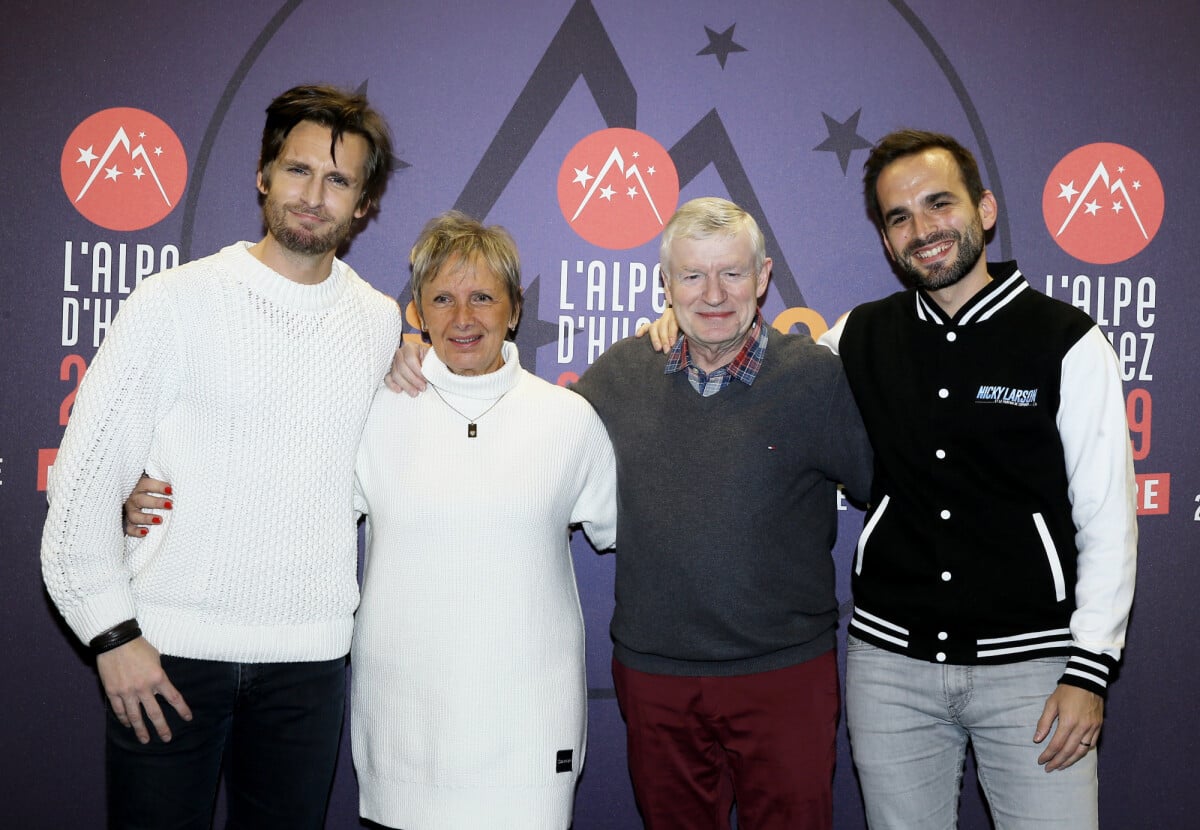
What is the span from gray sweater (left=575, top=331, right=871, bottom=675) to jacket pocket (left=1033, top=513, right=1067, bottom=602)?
1.26 feet

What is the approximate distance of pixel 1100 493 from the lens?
184cm

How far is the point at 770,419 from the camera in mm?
2064

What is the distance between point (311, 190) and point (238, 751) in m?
1.21

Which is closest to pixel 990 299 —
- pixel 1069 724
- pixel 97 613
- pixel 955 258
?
pixel 955 258

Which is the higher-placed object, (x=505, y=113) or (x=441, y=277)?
(x=505, y=113)

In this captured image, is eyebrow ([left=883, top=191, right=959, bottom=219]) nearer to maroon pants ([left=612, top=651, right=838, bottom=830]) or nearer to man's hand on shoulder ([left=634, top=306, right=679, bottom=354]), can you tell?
man's hand on shoulder ([left=634, top=306, right=679, bottom=354])

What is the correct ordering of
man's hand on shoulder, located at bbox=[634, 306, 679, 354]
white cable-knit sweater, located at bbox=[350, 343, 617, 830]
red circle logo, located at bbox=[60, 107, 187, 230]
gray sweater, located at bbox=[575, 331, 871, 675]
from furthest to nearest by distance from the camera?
red circle logo, located at bbox=[60, 107, 187, 230]
man's hand on shoulder, located at bbox=[634, 306, 679, 354]
gray sweater, located at bbox=[575, 331, 871, 675]
white cable-knit sweater, located at bbox=[350, 343, 617, 830]

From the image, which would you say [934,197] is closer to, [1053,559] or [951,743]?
[1053,559]

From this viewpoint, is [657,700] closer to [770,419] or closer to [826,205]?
[770,419]

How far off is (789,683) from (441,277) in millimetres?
1241

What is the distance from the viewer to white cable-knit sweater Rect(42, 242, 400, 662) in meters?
1.70

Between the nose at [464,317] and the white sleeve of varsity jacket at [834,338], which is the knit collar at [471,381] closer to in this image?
the nose at [464,317]

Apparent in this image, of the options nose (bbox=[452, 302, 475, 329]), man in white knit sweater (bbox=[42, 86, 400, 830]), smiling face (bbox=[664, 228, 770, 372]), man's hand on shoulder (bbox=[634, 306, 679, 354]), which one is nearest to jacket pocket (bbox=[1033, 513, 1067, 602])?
smiling face (bbox=[664, 228, 770, 372])

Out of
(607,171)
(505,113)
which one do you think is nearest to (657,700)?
(607,171)
